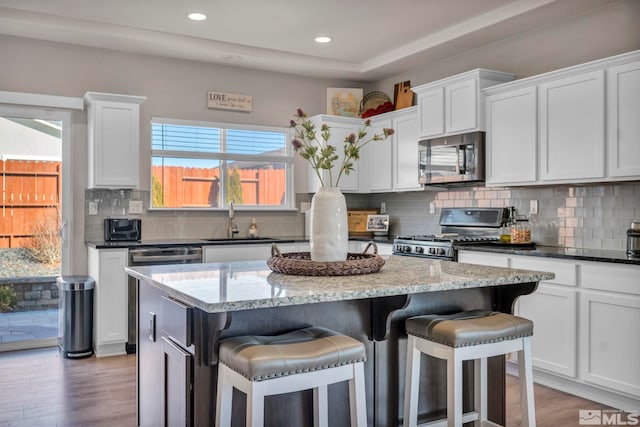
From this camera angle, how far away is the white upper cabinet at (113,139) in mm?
4629

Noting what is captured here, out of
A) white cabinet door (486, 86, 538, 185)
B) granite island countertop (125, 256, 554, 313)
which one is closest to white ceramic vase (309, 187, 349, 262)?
granite island countertop (125, 256, 554, 313)

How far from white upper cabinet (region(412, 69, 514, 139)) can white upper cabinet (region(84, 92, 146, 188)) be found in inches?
96.6

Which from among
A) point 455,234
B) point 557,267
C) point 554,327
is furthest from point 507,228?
point 554,327

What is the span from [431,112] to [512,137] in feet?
2.91

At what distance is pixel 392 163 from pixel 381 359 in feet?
11.1

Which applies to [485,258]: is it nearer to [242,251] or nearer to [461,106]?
[461,106]

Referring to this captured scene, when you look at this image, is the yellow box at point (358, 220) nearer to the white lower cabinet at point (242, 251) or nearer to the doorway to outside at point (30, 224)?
the white lower cabinet at point (242, 251)

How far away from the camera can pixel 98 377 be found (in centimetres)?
385

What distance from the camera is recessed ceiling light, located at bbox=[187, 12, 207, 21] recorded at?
4336 mm

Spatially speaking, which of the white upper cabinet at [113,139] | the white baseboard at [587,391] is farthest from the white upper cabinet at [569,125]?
the white upper cabinet at [113,139]

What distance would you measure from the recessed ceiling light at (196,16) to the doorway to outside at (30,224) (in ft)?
4.72

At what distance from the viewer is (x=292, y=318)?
2.20 metres

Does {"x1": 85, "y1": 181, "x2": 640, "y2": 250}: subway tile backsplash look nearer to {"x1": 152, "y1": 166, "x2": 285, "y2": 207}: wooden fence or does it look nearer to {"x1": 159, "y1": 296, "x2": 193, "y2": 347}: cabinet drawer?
{"x1": 152, "y1": 166, "x2": 285, "y2": 207}: wooden fence

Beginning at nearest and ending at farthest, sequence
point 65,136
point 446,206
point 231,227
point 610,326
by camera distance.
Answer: point 610,326
point 65,136
point 446,206
point 231,227
